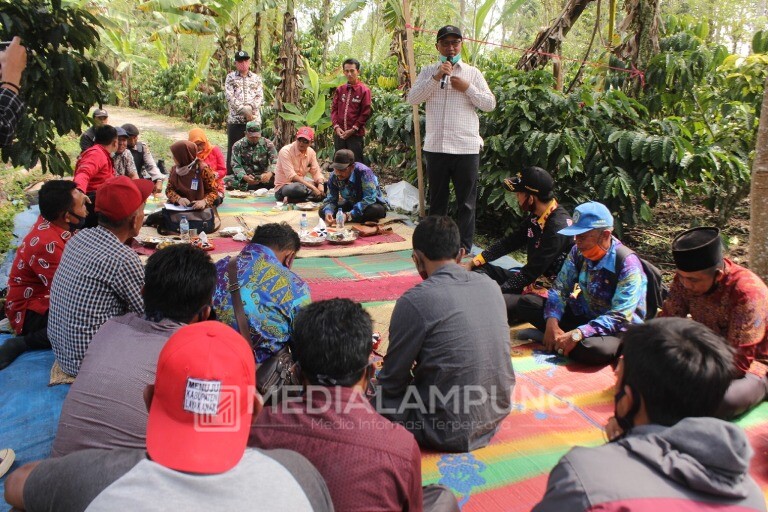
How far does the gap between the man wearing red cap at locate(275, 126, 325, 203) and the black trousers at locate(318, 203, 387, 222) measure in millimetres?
1020

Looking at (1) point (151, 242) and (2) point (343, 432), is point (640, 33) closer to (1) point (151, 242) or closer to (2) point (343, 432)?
(1) point (151, 242)

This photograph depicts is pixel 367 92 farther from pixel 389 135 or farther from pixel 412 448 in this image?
pixel 412 448

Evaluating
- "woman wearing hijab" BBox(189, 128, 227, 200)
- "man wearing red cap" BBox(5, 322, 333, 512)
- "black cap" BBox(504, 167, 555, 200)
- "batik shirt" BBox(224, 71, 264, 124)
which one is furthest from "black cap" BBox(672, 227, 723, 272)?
"batik shirt" BBox(224, 71, 264, 124)

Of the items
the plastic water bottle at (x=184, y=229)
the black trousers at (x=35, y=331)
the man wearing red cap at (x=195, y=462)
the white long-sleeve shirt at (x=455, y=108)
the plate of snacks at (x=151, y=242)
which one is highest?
the white long-sleeve shirt at (x=455, y=108)

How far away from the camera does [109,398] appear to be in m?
1.96

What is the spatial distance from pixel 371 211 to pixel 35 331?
3672 millimetres

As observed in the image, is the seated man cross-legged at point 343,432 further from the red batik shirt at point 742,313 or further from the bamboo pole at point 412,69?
the bamboo pole at point 412,69

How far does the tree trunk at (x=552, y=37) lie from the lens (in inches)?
260

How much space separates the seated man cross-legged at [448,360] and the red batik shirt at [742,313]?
116 cm

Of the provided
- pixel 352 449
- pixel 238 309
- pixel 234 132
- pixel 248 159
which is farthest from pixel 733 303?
pixel 234 132

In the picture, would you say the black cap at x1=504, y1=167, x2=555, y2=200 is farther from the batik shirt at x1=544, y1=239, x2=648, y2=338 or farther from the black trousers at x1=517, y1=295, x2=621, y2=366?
the black trousers at x1=517, y1=295, x2=621, y2=366

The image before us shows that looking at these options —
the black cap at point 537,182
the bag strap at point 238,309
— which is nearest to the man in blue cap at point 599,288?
the black cap at point 537,182

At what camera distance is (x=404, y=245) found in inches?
227

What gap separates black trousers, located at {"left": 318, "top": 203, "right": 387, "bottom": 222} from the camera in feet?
21.0
